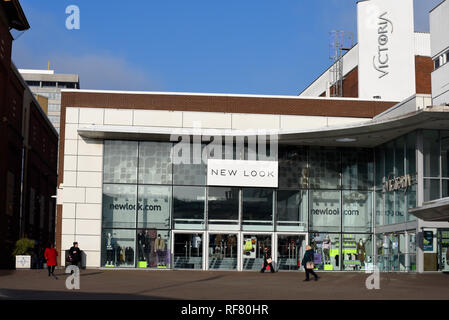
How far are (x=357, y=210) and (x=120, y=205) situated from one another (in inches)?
495

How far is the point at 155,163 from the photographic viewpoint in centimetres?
3606

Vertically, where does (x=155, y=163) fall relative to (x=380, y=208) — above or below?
above

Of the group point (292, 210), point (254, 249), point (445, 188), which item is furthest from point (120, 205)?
point (445, 188)

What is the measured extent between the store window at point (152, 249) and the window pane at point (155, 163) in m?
2.64

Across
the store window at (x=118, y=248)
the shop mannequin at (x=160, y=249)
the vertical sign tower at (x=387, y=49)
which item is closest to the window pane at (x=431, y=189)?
the shop mannequin at (x=160, y=249)

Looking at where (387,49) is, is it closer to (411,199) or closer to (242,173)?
(242,173)

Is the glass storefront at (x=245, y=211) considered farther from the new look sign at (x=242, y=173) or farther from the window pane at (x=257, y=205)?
the new look sign at (x=242, y=173)

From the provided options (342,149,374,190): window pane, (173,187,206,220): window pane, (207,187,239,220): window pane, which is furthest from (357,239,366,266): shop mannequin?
(173,187,206,220): window pane

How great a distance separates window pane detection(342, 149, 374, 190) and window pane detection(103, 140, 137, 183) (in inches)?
441

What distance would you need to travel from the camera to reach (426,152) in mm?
32219

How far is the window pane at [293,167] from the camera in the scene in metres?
36.7

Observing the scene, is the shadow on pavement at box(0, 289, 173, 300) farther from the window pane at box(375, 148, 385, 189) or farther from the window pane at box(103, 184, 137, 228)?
the window pane at box(375, 148, 385, 189)
